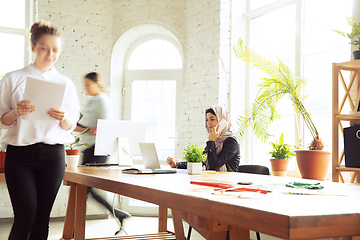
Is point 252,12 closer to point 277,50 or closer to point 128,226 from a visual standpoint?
point 277,50

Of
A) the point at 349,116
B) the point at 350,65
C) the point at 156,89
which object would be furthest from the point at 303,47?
the point at 156,89

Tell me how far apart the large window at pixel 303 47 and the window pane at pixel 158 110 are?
3.72 feet

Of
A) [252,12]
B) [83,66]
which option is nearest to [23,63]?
[83,66]

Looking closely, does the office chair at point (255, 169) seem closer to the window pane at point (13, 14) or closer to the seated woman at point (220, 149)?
the seated woman at point (220, 149)

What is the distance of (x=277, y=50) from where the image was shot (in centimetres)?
417

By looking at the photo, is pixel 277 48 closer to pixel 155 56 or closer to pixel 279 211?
pixel 155 56

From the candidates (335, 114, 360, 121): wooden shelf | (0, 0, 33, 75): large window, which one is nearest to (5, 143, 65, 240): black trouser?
(335, 114, 360, 121): wooden shelf

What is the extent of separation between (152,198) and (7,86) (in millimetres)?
948

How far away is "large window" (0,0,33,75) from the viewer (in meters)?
4.75

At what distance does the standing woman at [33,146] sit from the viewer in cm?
165

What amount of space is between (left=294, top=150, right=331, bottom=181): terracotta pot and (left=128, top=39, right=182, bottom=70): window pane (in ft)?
8.14

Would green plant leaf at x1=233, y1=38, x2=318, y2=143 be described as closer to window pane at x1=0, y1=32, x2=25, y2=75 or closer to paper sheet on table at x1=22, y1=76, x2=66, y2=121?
paper sheet on table at x1=22, y1=76, x2=66, y2=121

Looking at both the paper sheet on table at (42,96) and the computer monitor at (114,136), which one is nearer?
the paper sheet on table at (42,96)

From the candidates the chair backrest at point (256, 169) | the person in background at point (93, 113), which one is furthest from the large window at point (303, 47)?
the person in background at point (93, 113)
